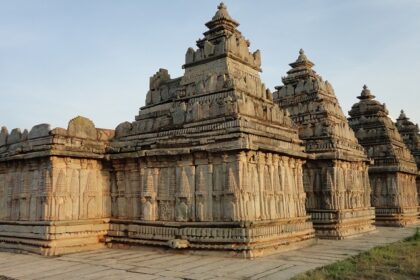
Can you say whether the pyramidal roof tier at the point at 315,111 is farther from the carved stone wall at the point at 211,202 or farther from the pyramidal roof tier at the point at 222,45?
the pyramidal roof tier at the point at 222,45

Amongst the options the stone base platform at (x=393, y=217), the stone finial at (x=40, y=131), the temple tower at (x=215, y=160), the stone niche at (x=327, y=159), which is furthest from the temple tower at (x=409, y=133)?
the stone finial at (x=40, y=131)

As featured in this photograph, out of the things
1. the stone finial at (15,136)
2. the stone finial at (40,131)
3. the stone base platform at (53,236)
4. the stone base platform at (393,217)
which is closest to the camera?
the stone base platform at (53,236)

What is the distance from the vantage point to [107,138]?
56.1 ft

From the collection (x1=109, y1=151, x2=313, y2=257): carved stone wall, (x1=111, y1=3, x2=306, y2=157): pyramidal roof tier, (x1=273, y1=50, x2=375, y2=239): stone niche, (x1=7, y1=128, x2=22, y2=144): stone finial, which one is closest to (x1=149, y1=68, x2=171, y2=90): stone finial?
(x1=111, y1=3, x2=306, y2=157): pyramidal roof tier

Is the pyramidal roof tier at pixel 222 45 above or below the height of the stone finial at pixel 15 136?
above

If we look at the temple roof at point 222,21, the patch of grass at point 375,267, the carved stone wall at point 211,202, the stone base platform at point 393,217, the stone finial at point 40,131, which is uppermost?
the temple roof at point 222,21

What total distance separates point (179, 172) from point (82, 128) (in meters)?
4.32

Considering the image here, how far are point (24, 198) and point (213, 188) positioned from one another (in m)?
7.04

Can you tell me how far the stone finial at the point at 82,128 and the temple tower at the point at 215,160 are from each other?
0.94 m

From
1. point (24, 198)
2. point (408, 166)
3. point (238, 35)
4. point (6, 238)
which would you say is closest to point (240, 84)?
point (238, 35)

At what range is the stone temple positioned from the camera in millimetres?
13672

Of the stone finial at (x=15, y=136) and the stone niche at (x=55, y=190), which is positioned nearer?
the stone niche at (x=55, y=190)

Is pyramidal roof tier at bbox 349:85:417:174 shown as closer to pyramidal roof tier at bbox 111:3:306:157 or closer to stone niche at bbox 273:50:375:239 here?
stone niche at bbox 273:50:375:239

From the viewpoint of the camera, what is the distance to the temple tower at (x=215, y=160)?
13500 millimetres
